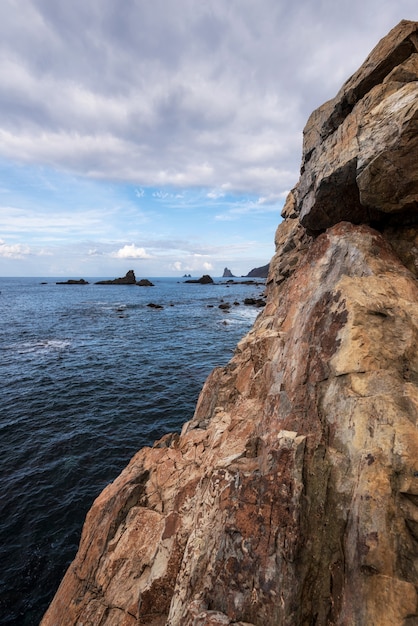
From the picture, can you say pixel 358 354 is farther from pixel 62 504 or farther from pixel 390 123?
pixel 62 504

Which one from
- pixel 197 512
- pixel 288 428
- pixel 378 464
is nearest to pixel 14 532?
pixel 197 512

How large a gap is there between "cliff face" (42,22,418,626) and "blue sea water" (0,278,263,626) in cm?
389

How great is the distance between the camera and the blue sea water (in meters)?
14.2

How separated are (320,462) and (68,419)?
939 inches

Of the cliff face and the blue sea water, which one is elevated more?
the cliff face

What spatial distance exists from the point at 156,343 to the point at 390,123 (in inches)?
1707

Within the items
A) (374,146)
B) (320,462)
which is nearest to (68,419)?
(320,462)

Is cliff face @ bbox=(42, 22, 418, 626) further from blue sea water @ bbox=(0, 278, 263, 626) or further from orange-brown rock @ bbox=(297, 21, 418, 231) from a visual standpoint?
blue sea water @ bbox=(0, 278, 263, 626)

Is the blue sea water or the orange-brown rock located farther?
the blue sea water

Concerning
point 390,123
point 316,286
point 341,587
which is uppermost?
point 390,123

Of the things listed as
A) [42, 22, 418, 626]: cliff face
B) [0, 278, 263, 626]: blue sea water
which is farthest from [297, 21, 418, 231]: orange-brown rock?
[0, 278, 263, 626]: blue sea water

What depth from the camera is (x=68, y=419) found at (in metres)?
25.3

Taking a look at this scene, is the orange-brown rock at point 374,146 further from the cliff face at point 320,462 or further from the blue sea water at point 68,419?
the blue sea water at point 68,419

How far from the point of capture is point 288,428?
9250 mm
